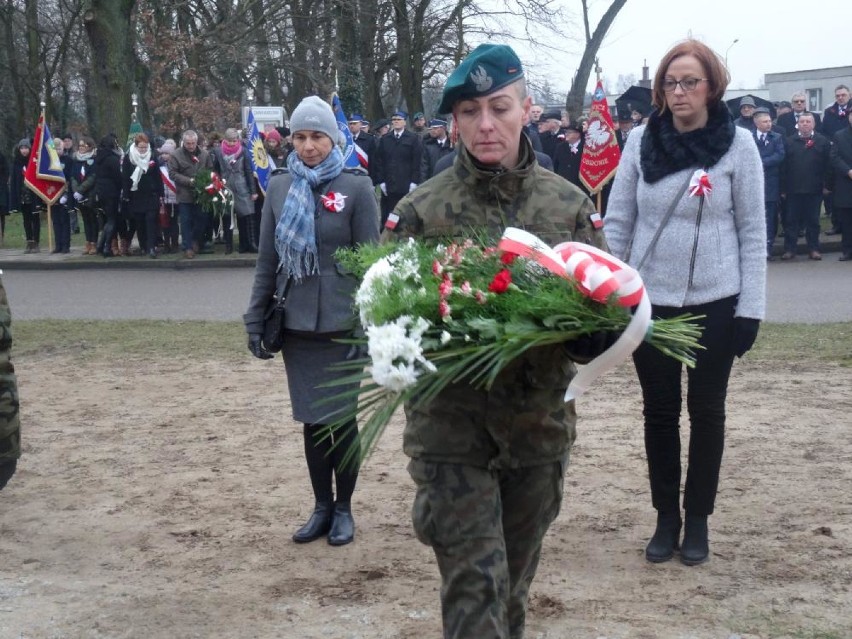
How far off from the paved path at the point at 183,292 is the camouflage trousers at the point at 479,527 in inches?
330

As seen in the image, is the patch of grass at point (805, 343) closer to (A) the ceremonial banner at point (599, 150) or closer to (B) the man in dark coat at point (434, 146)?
(A) the ceremonial banner at point (599, 150)

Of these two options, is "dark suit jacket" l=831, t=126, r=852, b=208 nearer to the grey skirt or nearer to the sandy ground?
the sandy ground

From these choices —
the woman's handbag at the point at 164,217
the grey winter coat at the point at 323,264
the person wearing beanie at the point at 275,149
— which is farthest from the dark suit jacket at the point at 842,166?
the grey winter coat at the point at 323,264

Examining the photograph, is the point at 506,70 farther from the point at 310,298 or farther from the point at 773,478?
the point at 773,478

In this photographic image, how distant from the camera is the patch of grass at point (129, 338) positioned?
10422 millimetres

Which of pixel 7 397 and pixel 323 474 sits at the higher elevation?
pixel 7 397

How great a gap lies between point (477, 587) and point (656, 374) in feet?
6.11

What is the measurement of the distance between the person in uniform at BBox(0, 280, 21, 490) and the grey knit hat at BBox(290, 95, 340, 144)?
1462 mm

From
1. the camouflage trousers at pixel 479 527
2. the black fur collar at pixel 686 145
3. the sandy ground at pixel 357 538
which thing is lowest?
the sandy ground at pixel 357 538

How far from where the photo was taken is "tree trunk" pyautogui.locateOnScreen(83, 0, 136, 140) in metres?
22.0

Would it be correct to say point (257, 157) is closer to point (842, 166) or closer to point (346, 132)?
point (346, 132)

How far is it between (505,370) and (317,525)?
94.4 inches

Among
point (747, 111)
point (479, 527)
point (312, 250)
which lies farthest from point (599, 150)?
point (479, 527)

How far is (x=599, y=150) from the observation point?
17.2 meters
